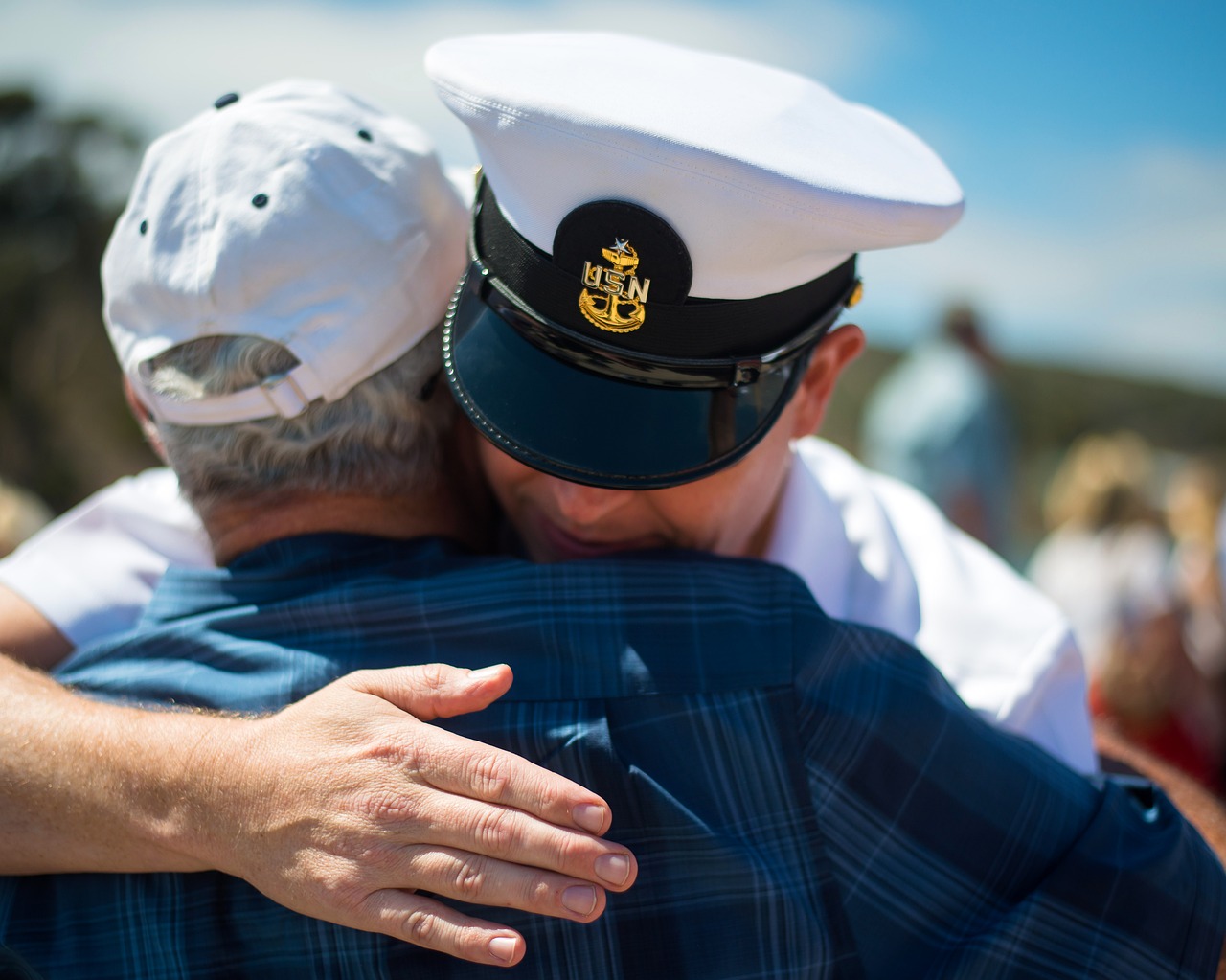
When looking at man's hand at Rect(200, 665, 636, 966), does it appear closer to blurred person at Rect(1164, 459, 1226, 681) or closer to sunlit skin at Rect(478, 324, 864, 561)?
sunlit skin at Rect(478, 324, 864, 561)

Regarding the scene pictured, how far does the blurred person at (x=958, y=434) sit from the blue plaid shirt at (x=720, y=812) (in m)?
3.83

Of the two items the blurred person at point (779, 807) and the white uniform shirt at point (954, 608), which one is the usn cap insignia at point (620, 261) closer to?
the blurred person at point (779, 807)

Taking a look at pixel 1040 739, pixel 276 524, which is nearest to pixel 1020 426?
pixel 1040 739

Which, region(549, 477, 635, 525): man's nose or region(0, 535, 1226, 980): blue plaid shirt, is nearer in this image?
region(0, 535, 1226, 980): blue plaid shirt

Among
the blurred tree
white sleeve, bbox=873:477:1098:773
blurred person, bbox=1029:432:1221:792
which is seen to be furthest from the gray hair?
the blurred tree

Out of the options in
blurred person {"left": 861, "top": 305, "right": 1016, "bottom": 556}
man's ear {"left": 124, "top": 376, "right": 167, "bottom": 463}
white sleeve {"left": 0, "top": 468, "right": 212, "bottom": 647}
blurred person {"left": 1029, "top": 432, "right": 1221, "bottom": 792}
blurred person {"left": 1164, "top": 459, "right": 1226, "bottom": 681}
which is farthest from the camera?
blurred person {"left": 861, "top": 305, "right": 1016, "bottom": 556}

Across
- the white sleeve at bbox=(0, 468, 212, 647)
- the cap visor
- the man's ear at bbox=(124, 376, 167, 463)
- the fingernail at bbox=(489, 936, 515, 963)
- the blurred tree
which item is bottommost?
the blurred tree

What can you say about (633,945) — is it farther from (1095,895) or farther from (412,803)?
(1095,895)

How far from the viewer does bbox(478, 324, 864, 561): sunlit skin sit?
164 cm

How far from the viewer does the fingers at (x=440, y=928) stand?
1152 mm

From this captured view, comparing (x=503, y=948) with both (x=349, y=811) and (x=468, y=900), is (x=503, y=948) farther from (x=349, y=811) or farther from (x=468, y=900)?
(x=349, y=811)

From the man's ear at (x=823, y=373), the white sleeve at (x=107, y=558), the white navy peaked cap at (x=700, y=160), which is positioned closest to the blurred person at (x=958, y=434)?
the man's ear at (x=823, y=373)

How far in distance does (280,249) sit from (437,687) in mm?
670

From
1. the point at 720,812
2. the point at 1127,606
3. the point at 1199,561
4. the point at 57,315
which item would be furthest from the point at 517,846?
the point at 57,315
